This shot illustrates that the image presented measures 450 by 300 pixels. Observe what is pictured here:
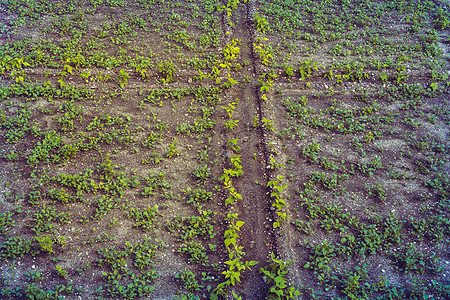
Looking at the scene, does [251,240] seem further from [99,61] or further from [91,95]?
[99,61]

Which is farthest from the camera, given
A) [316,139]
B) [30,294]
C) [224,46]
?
[224,46]

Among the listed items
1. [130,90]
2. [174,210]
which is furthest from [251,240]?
[130,90]

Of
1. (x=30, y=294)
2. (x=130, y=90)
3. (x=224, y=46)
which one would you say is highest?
(x=224, y=46)

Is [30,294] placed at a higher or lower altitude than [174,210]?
lower

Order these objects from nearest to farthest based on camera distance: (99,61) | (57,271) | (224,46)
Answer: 1. (57,271)
2. (99,61)
3. (224,46)

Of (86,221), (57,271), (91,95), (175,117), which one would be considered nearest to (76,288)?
(57,271)

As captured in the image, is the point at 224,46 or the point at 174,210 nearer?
the point at 174,210

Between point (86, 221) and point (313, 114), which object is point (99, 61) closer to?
point (86, 221)
